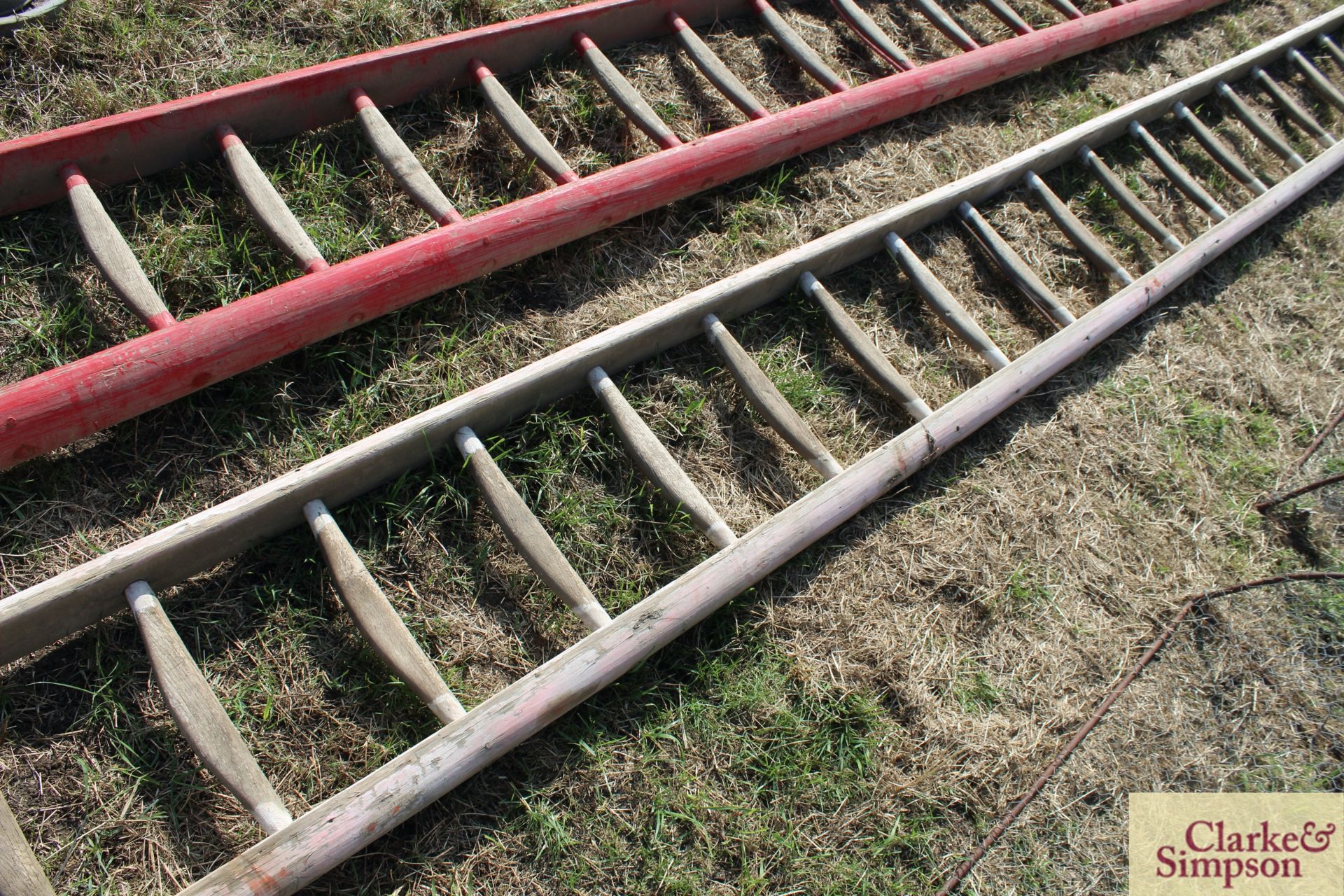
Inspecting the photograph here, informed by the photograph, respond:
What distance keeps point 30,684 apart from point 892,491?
233cm

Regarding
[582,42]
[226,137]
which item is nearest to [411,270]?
[226,137]

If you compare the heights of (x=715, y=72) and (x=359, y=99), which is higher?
(x=359, y=99)

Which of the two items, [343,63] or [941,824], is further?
[343,63]

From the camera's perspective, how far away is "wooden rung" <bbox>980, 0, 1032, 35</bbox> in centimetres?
402

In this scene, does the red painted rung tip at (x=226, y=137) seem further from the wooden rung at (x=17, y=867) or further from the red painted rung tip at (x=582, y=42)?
the wooden rung at (x=17, y=867)

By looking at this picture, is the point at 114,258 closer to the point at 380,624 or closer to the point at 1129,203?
the point at 380,624

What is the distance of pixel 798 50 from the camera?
3543 mm

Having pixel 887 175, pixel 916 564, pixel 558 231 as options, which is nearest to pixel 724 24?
pixel 887 175

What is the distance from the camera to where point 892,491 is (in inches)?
115

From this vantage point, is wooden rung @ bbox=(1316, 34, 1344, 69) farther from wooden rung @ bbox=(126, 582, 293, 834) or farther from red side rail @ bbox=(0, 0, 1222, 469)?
wooden rung @ bbox=(126, 582, 293, 834)

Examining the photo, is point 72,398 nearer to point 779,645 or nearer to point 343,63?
point 343,63

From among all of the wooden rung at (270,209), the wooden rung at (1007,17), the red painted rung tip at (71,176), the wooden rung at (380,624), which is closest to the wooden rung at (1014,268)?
the wooden rung at (1007,17)

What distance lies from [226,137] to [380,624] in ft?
4.84

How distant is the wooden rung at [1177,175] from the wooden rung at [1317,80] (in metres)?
1.31
